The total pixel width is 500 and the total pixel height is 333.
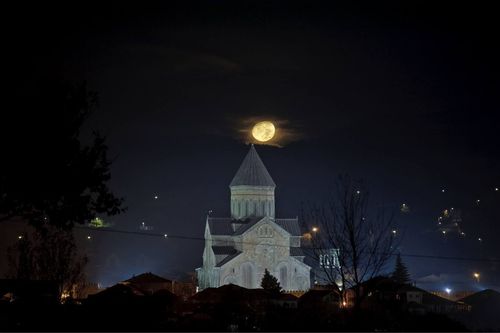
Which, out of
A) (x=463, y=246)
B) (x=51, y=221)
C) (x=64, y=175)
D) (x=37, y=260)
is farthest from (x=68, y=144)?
(x=463, y=246)

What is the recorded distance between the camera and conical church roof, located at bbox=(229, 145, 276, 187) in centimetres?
7119

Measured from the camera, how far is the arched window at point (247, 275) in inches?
2598

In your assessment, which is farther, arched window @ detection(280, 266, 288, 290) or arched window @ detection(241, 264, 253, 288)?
arched window @ detection(280, 266, 288, 290)

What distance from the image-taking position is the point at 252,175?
234 feet

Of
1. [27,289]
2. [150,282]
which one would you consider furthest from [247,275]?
[27,289]

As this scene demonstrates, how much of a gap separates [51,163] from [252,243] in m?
48.8

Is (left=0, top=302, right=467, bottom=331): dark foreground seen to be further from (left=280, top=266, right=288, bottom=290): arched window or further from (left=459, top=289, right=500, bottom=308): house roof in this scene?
(left=280, top=266, right=288, bottom=290): arched window

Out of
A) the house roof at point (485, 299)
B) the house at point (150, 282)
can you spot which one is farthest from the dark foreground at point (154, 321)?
the house at point (150, 282)

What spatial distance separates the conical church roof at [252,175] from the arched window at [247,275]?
888 cm

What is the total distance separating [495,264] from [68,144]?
246ft

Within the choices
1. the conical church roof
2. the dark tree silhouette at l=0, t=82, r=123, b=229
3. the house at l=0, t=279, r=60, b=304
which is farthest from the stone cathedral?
the dark tree silhouette at l=0, t=82, r=123, b=229

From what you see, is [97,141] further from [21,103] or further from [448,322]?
[448,322]

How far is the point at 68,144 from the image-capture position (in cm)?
1909

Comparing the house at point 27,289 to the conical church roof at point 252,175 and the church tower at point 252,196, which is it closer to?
the church tower at point 252,196
